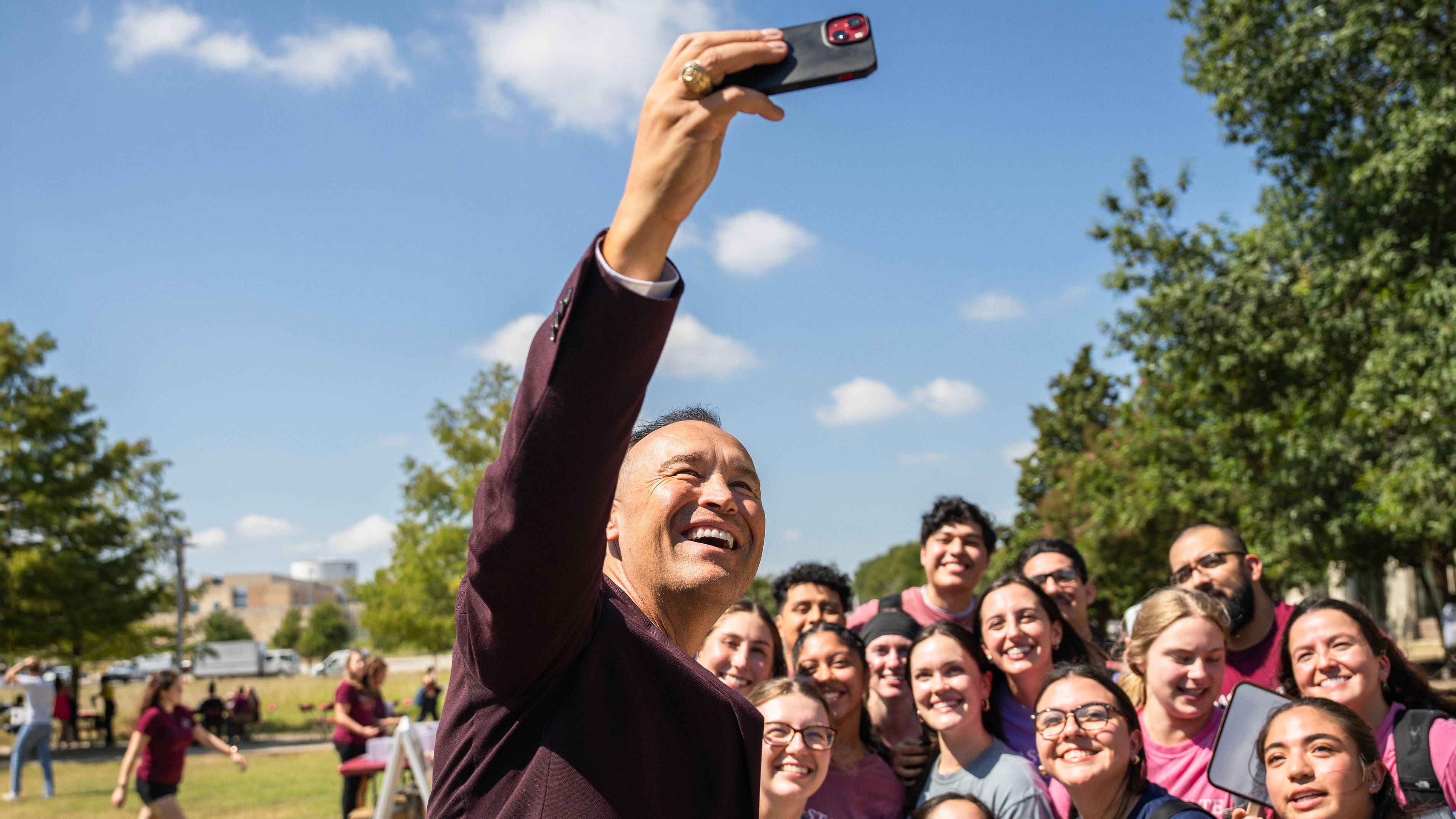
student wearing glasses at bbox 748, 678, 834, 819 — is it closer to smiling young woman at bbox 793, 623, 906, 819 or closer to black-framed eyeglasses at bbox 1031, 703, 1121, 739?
smiling young woman at bbox 793, 623, 906, 819

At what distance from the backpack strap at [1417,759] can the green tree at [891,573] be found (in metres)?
66.7

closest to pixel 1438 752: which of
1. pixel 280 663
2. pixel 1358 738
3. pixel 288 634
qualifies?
pixel 1358 738

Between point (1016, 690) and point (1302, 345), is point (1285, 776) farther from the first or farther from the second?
point (1302, 345)

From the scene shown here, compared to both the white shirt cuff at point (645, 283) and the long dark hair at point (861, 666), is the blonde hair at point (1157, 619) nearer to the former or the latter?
the long dark hair at point (861, 666)

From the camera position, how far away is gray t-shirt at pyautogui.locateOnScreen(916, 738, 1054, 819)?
3.81 m

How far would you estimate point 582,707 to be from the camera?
4.44ft

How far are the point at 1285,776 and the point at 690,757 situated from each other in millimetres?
2388

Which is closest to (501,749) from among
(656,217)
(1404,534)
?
(656,217)

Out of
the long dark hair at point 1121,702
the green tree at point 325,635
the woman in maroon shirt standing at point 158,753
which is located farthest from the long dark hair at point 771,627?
the green tree at point 325,635

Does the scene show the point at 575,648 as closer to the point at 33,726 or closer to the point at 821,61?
the point at 821,61

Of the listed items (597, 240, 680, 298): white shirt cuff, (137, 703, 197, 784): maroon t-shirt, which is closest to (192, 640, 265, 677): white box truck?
(137, 703, 197, 784): maroon t-shirt

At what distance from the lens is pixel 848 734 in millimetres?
4531

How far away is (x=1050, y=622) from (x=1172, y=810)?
1.45 m

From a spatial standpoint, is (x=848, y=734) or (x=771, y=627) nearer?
(x=848, y=734)
